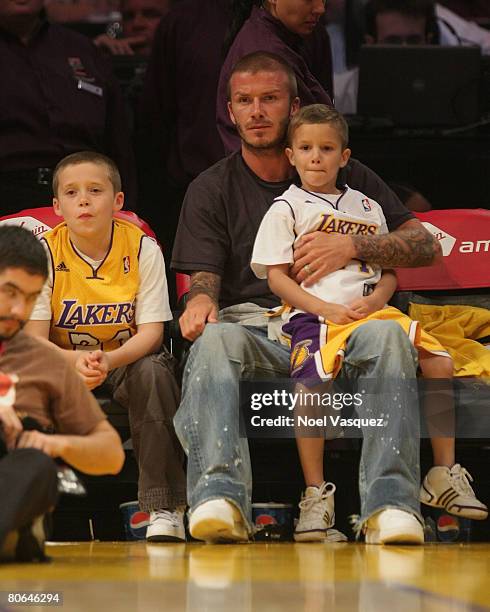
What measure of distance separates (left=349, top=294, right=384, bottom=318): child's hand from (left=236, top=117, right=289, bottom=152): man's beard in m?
0.58

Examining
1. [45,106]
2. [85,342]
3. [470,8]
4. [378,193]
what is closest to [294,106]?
[378,193]

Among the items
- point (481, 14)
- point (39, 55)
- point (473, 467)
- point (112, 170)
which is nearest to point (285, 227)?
point (112, 170)

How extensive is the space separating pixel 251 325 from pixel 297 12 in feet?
3.72

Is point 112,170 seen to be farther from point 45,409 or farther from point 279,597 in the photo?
point 279,597

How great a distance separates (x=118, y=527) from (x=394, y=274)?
1113 mm

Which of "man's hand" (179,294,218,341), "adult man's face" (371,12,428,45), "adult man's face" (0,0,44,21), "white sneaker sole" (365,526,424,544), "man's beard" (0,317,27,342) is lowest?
"white sneaker sole" (365,526,424,544)

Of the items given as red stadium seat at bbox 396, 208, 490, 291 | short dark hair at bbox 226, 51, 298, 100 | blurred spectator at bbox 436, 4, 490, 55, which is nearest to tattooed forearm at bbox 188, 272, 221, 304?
short dark hair at bbox 226, 51, 298, 100

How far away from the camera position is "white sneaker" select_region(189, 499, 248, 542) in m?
3.19

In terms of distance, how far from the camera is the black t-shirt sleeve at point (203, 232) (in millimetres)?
3848

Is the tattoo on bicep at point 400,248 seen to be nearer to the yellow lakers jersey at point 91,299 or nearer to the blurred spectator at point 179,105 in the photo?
the yellow lakers jersey at point 91,299

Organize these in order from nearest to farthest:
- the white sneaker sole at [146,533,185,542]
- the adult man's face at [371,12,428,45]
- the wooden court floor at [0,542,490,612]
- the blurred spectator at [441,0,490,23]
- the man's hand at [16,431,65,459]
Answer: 1. the wooden court floor at [0,542,490,612]
2. the man's hand at [16,431,65,459]
3. the white sneaker sole at [146,533,185,542]
4. the adult man's face at [371,12,428,45]
5. the blurred spectator at [441,0,490,23]

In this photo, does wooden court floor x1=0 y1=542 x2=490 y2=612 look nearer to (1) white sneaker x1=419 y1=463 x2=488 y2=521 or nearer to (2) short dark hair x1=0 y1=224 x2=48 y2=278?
(1) white sneaker x1=419 y1=463 x2=488 y2=521

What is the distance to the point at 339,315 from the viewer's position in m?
3.58

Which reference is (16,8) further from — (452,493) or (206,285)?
(452,493)
